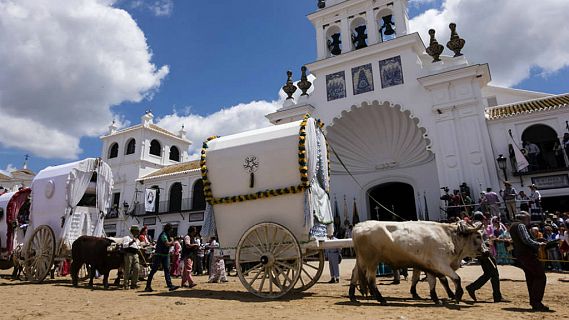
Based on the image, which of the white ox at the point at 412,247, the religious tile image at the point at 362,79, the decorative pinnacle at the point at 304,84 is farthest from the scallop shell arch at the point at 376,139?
the white ox at the point at 412,247

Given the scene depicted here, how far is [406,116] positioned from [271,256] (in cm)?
1295

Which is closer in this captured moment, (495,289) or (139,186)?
(495,289)

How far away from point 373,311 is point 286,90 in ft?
53.7

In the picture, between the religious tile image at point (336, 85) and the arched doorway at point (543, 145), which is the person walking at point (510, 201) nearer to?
the arched doorway at point (543, 145)

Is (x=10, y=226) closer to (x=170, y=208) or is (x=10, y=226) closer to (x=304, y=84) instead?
(x=304, y=84)

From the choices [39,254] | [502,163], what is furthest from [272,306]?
[502,163]

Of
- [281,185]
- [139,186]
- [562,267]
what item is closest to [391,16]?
[562,267]

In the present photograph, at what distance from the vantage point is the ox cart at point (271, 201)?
668 cm

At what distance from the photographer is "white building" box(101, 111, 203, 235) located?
26.8 meters

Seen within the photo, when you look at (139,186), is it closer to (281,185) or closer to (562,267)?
(281,185)

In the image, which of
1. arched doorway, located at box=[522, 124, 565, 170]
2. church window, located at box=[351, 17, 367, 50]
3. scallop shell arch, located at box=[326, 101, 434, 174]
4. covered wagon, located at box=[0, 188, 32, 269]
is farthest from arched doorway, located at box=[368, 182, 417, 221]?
covered wagon, located at box=[0, 188, 32, 269]

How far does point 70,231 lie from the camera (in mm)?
9727

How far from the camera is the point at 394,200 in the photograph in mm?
18938

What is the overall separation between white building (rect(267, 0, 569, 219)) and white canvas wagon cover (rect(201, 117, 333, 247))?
33.8 ft
